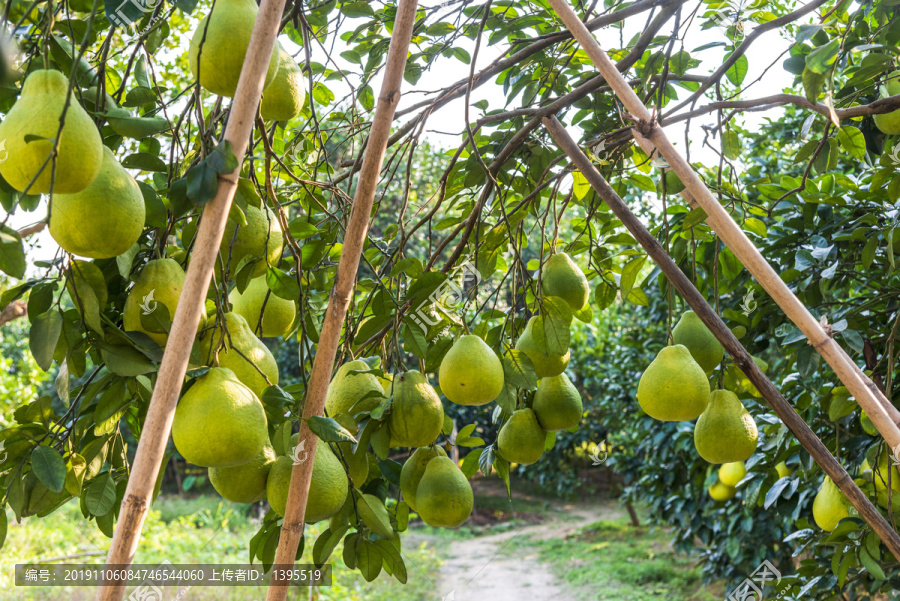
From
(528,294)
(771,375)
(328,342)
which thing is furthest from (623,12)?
(771,375)

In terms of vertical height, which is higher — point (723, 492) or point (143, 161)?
point (143, 161)

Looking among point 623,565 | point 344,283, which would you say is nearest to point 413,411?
point 344,283

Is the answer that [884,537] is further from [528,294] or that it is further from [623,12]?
[623,12]

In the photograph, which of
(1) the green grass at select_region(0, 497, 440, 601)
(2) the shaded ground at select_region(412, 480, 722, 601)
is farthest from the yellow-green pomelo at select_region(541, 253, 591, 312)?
(1) the green grass at select_region(0, 497, 440, 601)

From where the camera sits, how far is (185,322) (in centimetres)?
51

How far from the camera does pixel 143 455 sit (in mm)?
495

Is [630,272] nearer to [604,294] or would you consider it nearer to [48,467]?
[604,294]

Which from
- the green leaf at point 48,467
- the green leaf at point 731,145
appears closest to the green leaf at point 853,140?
the green leaf at point 731,145

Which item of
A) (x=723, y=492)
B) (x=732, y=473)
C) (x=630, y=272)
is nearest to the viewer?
(x=630, y=272)

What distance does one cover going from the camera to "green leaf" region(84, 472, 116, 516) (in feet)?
2.66

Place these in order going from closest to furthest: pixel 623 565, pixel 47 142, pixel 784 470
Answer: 1. pixel 47 142
2. pixel 784 470
3. pixel 623 565

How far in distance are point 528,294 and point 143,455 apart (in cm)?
81

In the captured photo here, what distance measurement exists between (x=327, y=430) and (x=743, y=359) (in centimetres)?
62

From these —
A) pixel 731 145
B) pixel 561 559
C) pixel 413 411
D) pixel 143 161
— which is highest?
pixel 731 145
